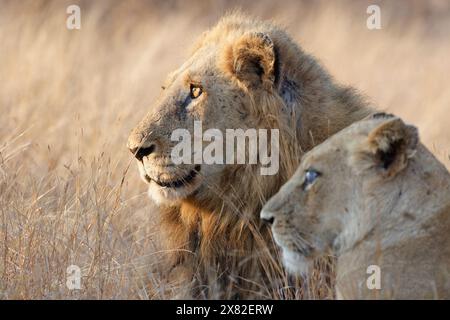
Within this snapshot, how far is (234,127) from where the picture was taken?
514 centimetres

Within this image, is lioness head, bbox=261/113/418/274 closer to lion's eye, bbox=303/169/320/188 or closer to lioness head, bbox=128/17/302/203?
lion's eye, bbox=303/169/320/188

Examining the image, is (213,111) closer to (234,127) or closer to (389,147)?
(234,127)

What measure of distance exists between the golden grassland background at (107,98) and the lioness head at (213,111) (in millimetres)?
231

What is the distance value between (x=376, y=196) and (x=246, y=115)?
4.12 ft

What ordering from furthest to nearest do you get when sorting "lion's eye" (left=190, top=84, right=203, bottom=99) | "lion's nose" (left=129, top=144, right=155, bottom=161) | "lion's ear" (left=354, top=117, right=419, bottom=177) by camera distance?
"lion's eye" (left=190, top=84, right=203, bottom=99) < "lion's nose" (left=129, top=144, right=155, bottom=161) < "lion's ear" (left=354, top=117, right=419, bottom=177)

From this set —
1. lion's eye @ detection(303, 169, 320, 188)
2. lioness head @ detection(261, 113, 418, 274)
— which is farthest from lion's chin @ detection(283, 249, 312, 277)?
lion's eye @ detection(303, 169, 320, 188)

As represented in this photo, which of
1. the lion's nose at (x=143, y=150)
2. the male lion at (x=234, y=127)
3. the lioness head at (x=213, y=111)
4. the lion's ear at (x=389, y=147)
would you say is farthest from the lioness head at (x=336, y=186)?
the lion's nose at (x=143, y=150)

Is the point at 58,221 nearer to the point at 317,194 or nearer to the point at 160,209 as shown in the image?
the point at 160,209

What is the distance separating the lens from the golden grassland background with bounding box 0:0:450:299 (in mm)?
5281

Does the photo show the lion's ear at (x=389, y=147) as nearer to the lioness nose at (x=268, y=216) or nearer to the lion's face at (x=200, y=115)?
the lioness nose at (x=268, y=216)

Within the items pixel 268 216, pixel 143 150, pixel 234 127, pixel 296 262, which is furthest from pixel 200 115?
pixel 296 262
